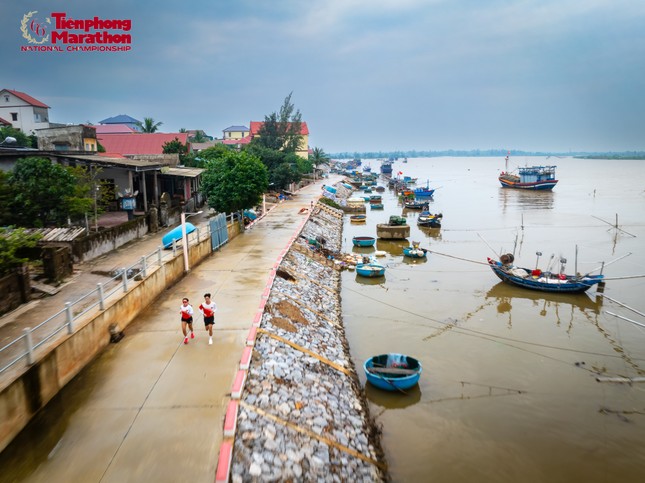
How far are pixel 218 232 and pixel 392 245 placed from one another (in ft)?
57.4

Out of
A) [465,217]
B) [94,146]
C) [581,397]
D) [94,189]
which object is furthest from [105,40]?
[465,217]

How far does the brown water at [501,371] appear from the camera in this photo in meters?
11.2

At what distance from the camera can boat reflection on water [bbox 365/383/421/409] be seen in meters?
13.6

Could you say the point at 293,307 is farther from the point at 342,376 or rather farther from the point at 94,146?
the point at 94,146

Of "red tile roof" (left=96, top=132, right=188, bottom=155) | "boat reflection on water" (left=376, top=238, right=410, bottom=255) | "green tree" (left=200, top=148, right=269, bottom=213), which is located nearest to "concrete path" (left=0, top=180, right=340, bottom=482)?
"green tree" (left=200, top=148, right=269, bottom=213)

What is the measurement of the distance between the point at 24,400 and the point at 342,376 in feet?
27.9

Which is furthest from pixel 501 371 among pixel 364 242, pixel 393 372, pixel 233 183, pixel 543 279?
pixel 364 242

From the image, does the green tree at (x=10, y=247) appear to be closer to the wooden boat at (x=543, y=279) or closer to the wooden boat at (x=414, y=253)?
the wooden boat at (x=543, y=279)

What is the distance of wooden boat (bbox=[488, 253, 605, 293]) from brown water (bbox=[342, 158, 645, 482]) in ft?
1.62

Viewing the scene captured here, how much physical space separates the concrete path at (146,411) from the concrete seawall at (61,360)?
A: 281 millimetres

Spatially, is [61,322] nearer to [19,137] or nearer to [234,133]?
[19,137]

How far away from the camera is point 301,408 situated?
10805mm

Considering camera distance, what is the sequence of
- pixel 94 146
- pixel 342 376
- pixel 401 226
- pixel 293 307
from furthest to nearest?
pixel 94 146, pixel 401 226, pixel 293 307, pixel 342 376

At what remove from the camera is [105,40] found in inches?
1156
